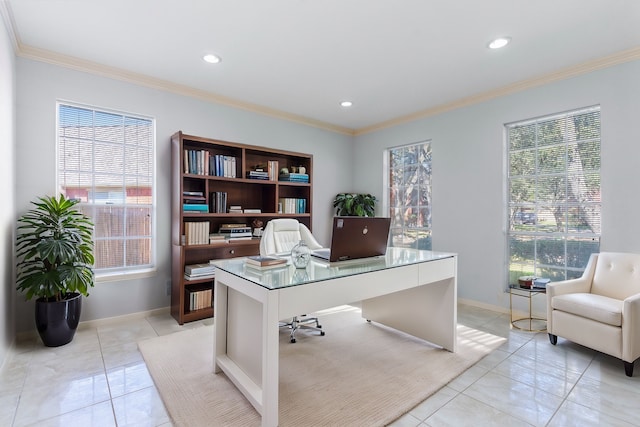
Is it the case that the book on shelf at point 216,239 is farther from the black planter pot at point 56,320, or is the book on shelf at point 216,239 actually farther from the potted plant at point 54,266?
the black planter pot at point 56,320

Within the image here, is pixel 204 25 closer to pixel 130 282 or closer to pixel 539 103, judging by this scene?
pixel 130 282

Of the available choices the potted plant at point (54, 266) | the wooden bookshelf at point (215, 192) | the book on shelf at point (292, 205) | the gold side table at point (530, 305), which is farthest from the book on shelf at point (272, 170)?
the gold side table at point (530, 305)

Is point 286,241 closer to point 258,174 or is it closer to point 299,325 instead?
point 299,325

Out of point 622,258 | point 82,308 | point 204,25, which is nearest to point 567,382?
point 622,258

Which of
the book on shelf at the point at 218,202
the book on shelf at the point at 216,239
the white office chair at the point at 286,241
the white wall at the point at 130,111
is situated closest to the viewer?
the white wall at the point at 130,111

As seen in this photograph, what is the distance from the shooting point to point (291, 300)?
5.49ft

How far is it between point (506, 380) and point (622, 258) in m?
1.65

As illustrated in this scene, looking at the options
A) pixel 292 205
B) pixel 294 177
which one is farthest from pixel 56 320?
pixel 294 177

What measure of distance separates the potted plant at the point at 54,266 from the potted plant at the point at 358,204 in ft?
11.1

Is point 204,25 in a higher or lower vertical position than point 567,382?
higher

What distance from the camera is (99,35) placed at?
2609 millimetres

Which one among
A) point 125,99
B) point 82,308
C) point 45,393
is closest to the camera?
point 45,393

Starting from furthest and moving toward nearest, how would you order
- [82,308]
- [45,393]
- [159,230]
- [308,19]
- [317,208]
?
[317,208] → [159,230] → [82,308] → [308,19] → [45,393]

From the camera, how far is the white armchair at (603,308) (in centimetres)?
223
